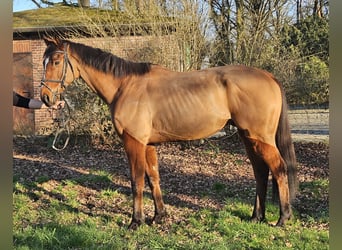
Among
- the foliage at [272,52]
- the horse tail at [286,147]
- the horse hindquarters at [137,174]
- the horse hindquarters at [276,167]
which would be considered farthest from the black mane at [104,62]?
the foliage at [272,52]

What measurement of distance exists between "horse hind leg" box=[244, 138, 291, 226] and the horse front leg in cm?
127

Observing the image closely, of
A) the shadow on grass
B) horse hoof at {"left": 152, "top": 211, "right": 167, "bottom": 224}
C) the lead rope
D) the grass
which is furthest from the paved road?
horse hoof at {"left": 152, "top": 211, "right": 167, "bottom": 224}

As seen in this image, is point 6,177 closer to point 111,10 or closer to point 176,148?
point 176,148

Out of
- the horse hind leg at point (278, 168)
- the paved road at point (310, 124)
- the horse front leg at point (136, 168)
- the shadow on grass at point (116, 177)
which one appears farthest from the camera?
the paved road at point (310, 124)

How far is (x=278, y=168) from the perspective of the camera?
4465 millimetres

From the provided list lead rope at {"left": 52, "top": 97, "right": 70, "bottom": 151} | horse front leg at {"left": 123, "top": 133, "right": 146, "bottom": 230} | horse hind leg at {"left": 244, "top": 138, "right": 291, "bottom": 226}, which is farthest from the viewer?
lead rope at {"left": 52, "top": 97, "right": 70, "bottom": 151}

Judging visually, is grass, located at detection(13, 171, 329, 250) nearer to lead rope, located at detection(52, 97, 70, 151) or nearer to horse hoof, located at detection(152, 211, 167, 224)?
horse hoof, located at detection(152, 211, 167, 224)

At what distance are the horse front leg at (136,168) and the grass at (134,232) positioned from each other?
16 centimetres

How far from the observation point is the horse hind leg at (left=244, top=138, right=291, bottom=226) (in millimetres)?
4449

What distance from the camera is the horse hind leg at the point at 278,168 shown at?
4449mm

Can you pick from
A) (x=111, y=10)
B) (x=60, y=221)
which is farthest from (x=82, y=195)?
(x=111, y=10)

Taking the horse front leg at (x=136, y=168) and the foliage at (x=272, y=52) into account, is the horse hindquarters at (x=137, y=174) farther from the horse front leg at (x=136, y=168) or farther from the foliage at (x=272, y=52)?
the foliage at (x=272, y=52)

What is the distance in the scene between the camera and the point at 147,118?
182 inches

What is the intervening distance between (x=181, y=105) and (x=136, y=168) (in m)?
0.90
